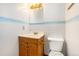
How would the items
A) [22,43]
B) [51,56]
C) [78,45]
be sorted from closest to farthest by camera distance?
[78,45] < [51,56] < [22,43]

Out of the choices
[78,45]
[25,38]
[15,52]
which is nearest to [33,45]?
[25,38]

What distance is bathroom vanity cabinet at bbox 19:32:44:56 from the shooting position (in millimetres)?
1587

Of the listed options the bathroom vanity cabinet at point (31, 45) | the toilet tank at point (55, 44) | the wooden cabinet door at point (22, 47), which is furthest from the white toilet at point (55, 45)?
the wooden cabinet door at point (22, 47)

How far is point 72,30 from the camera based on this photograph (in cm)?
155

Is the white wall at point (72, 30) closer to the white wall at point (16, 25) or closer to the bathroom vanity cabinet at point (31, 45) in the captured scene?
the white wall at point (16, 25)

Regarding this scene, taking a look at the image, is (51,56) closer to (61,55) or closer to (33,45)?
(61,55)

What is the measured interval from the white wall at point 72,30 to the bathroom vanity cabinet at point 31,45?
37cm

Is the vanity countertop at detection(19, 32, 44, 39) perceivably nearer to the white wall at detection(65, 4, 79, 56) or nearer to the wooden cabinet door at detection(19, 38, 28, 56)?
the wooden cabinet door at detection(19, 38, 28, 56)

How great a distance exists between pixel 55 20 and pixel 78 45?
45cm

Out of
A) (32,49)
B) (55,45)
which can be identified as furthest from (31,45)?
(55,45)

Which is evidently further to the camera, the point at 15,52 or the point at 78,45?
the point at 15,52

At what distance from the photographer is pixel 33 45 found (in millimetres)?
1606

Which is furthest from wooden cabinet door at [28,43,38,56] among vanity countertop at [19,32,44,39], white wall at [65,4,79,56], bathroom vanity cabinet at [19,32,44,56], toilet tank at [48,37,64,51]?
white wall at [65,4,79,56]

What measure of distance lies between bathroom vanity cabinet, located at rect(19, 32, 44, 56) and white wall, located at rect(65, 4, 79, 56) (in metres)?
0.37
